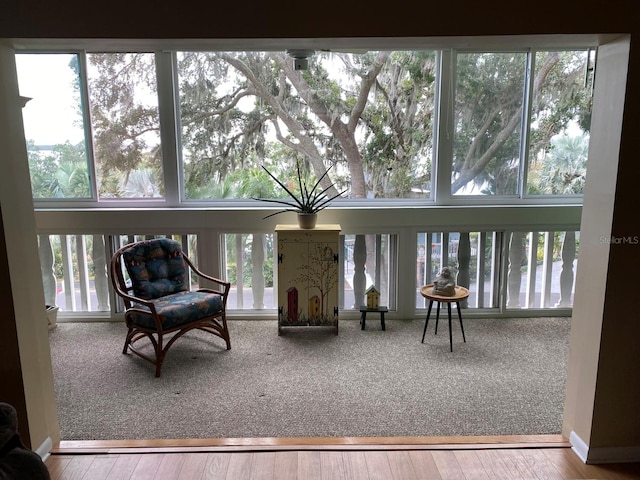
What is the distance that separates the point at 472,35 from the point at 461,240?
91.9 inches

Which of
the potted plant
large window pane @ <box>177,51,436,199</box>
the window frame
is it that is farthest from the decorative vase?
large window pane @ <box>177,51,436,199</box>

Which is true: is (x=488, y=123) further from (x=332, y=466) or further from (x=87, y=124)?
(x=87, y=124)

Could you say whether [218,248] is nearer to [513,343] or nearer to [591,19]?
[513,343]

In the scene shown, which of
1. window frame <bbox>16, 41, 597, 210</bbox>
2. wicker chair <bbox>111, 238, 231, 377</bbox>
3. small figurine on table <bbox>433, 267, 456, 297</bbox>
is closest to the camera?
wicker chair <bbox>111, 238, 231, 377</bbox>

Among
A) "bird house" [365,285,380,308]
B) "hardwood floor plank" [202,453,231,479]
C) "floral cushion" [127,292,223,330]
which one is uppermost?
"floral cushion" [127,292,223,330]

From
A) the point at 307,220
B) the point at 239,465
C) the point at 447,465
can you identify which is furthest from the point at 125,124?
the point at 447,465

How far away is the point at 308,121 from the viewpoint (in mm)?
3896

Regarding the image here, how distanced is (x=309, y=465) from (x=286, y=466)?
0.33 feet

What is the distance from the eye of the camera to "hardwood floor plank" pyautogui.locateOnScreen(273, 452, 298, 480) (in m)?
2.02

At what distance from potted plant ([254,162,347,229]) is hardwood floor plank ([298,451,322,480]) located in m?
1.83

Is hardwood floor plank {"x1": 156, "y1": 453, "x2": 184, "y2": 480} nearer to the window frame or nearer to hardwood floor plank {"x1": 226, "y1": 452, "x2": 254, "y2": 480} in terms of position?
hardwood floor plank {"x1": 226, "y1": 452, "x2": 254, "y2": 480}

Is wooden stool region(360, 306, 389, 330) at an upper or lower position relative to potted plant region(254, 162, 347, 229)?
lower

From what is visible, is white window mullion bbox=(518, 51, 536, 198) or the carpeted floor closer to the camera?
the carpeted floor

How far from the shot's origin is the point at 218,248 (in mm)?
3918
